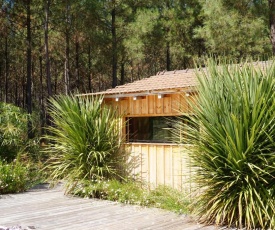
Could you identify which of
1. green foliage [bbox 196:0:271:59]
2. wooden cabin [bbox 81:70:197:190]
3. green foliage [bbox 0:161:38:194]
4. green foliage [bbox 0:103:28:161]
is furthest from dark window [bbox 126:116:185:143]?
green foliage [bbox 196:0:271:59]

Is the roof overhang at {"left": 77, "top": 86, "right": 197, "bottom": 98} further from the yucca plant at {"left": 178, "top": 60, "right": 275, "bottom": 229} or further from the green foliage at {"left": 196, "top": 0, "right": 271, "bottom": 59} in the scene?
the green foliage at {"left": 196, "top": 0, "right": 271, "bottom": 59}

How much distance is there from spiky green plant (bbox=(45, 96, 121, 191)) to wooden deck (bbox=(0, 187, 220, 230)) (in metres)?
0.66

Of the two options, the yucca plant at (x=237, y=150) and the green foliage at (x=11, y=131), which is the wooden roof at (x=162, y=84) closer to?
the yucca plant at (x=237, y=150)

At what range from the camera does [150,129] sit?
28.0ft

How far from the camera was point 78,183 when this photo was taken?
8438 mm

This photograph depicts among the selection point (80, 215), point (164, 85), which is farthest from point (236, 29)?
point (80, 215)

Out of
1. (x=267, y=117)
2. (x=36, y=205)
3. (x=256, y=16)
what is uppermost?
(x=256, y=16)

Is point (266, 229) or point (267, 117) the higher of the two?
point (267, 117)

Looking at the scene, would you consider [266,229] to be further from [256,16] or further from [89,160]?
[256,16]

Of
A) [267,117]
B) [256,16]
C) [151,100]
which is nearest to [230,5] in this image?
[256,16]

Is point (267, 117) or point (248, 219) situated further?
point (267, 117)

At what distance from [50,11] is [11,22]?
80.4 inches

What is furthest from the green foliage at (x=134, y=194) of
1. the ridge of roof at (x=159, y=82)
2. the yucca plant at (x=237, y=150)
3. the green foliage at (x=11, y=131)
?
the green foliage at (x=11, y=131)

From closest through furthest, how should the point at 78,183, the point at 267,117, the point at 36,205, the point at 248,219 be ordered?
the point at 248,219 → the point at 267,117 → the point at 36,205 → the point at 78,183
